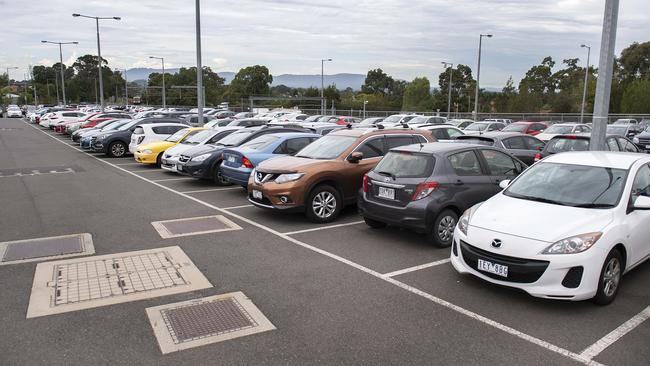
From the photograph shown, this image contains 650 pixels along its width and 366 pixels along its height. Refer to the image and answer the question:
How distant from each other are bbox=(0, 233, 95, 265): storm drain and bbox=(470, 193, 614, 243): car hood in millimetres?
5373

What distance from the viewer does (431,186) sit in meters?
7.18

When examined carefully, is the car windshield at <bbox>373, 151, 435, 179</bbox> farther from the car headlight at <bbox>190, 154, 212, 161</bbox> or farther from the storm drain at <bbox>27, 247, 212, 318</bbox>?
the car headlight at <bbox>190, 154, 212, 161</bbox>

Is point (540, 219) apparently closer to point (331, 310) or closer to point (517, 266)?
point (517, 266)

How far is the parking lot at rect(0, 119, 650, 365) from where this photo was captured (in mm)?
4168

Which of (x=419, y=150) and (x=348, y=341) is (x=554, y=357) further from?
(x=419, y=150)

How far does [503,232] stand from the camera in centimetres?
525

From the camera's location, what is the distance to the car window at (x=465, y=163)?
24.8 feet

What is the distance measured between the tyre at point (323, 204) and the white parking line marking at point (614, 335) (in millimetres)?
5067

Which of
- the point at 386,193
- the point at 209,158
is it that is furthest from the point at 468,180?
the point at 209,158

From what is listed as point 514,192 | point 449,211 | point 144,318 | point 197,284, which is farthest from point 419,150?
point 144,318

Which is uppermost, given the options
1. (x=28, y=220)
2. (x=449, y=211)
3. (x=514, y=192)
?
(x=514, y=192)

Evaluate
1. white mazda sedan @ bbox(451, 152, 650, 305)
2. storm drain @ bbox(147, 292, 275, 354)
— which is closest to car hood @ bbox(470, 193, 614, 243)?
white mazda sedan @ bbox(451, 152, 650, 305)

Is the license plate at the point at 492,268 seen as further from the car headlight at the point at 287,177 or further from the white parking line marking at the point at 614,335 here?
the car headlight at the point at 287,177

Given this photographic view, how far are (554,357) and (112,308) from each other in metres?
4.20
